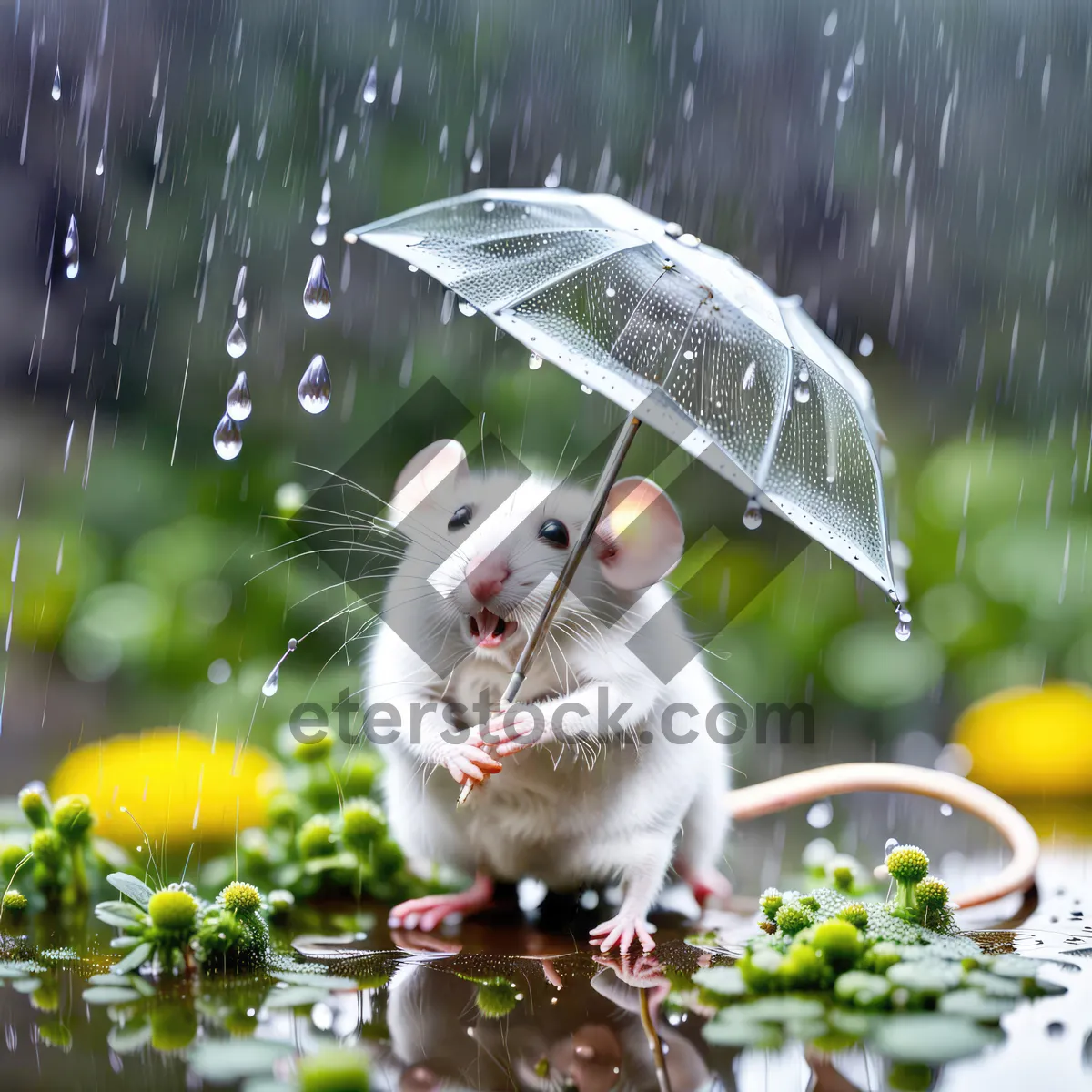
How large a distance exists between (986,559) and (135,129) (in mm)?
1482

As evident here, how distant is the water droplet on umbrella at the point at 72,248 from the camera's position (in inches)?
65.4

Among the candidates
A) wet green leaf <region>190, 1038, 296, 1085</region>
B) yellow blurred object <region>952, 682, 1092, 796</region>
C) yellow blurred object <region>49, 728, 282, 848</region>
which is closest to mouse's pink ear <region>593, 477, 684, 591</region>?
wet green leaf <region>190, 1038, 296, 1085</region>

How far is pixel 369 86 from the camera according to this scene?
65.9 inches

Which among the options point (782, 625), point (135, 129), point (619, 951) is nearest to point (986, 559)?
point (782, 625)

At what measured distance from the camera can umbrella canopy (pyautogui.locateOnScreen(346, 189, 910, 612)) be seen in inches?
28.8

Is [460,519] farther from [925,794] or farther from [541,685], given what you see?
[925,794]

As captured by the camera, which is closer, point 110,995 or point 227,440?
point 110,995

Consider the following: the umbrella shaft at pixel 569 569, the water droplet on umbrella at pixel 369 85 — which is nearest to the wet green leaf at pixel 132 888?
the umbrella shaft at pixel 569 569

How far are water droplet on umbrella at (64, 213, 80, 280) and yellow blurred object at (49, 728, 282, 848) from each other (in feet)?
2.38

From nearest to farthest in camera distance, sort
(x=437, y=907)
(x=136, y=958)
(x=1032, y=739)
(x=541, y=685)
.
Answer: (x=136, y=958) → (x=541, y=685) → (x=437, y=907) → (x=1032, y=739)

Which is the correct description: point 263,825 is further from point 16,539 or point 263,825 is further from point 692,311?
point 16,539

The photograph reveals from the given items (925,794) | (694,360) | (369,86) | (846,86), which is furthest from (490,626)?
(846,86)

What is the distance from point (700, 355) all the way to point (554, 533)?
7.0 inches

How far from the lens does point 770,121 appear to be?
1.78 meters
